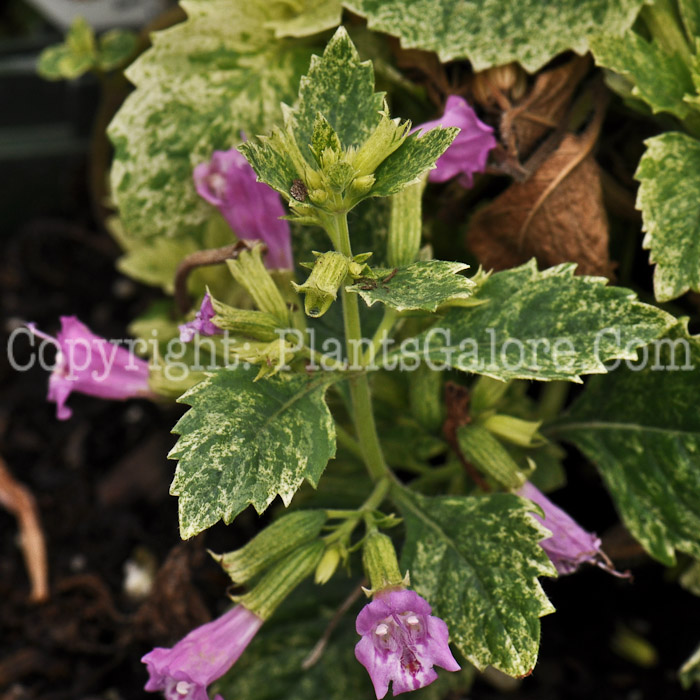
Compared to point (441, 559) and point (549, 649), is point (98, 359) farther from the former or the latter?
point (549, 649)

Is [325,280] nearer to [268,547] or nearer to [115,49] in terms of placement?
[268,547]

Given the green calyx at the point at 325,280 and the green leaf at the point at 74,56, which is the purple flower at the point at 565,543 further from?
the green leaf at the point at 74,56

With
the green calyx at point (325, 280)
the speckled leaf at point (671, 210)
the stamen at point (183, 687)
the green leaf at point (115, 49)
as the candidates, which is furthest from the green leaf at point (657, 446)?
the green leaf at point (115, 49)

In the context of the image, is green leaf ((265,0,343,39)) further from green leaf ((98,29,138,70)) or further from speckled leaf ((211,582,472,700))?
speckled leaf ((211,582,472,700))

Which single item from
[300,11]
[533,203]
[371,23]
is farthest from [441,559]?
[300,11]

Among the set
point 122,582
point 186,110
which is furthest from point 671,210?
point 122,582

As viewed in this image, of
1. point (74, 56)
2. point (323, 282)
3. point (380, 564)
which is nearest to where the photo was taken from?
→ point (323, 282)
